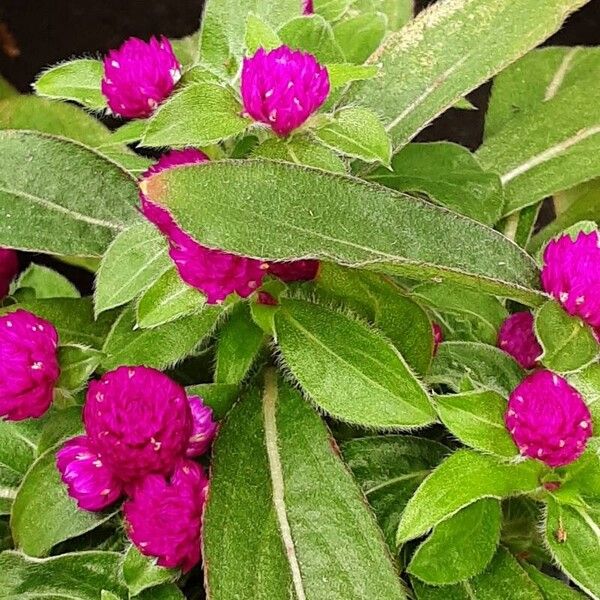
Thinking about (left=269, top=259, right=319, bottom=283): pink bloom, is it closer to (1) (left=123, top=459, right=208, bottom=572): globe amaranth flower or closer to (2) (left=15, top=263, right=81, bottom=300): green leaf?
(1) (left=123, top=459, right=208, bottom=572): globe amaranth flower

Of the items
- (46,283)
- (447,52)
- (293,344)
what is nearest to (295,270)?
(293,344)

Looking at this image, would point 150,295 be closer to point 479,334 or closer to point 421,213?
point 421,213

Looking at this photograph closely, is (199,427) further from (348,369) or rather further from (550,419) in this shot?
(550,419)

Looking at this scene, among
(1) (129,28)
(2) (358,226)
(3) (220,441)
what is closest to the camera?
(2) (358,226)

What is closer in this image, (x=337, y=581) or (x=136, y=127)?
(x=337, y=581)

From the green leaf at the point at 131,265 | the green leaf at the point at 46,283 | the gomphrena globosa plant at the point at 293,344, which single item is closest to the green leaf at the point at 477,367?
the gomphrena globosa plant at the point at 293,344

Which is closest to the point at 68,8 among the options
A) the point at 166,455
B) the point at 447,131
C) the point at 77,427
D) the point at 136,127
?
the point at 447,131

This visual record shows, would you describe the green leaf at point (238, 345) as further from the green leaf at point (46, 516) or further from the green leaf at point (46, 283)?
the green leaf at point (46, 283)
